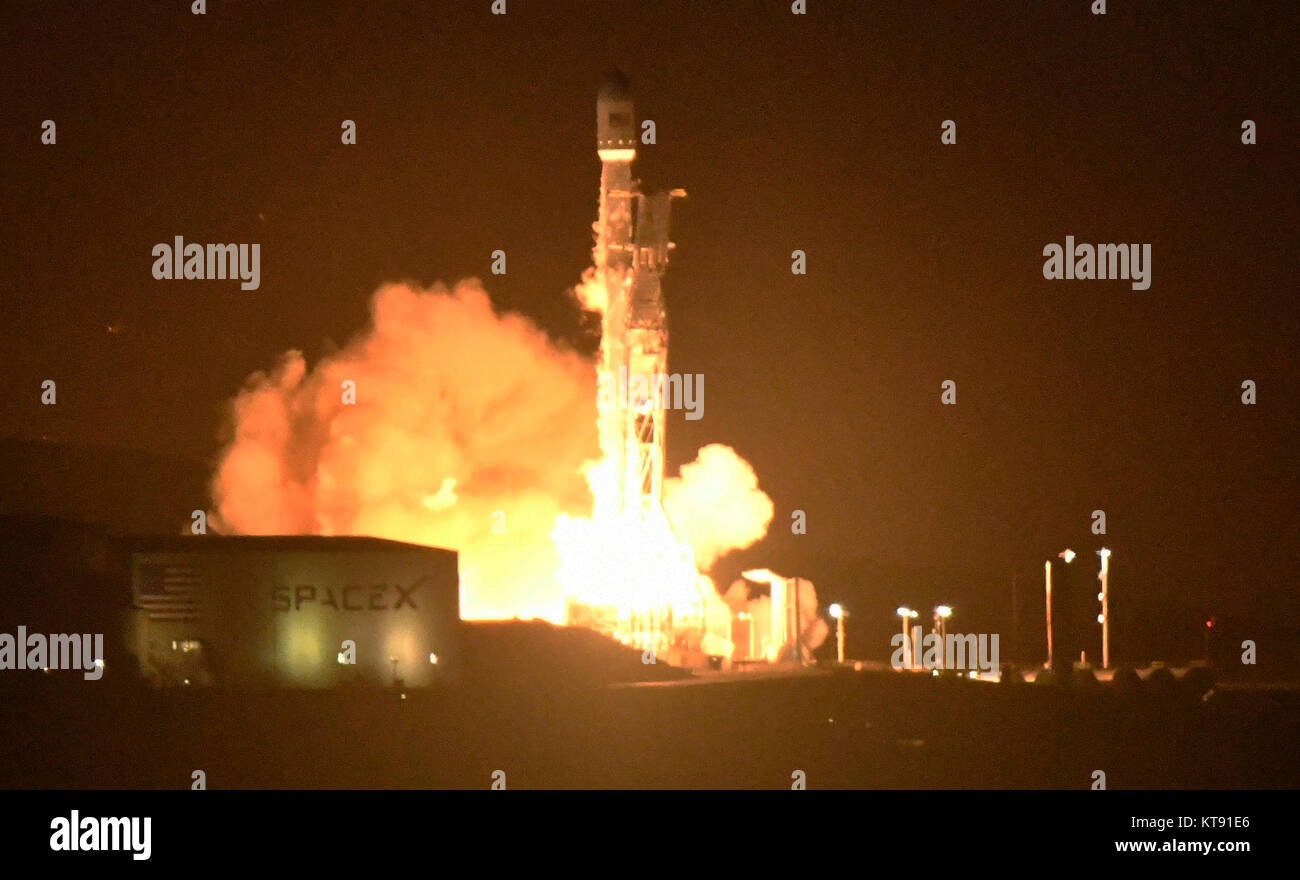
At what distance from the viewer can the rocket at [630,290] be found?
4278cm

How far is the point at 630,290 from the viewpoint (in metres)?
43.2

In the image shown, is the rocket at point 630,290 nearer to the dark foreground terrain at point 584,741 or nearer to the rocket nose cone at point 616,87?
the rocket nose cone at point 616,87

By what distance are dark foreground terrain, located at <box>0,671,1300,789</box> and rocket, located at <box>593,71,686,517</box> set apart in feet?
28.9

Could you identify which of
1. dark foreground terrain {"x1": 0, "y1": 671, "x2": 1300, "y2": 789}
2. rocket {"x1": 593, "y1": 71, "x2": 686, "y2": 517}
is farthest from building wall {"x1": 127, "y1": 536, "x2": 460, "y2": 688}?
rocket {"x1": 593, "y1": 71, "x2": 686, "y2": 517}

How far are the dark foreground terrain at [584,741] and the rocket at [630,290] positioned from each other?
28.9 feet

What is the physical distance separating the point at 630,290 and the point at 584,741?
17225mm

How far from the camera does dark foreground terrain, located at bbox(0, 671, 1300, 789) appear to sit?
2498 cm

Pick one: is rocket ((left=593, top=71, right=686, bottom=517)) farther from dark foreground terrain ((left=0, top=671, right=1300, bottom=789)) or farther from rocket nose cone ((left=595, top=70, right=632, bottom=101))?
dark foreground terrain ((left=0, top=671, right=1300, bottom=789))

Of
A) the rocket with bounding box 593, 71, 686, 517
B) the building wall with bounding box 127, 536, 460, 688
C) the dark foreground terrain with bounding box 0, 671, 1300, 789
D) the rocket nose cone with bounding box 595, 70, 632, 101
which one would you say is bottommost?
the dark foreground terrain with bounding box 0, 671, 1300, 789

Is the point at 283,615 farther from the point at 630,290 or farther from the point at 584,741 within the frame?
the point at 630,290

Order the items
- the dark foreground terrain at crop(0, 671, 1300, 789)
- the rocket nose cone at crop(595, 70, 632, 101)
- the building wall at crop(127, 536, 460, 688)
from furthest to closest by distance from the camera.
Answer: the rocket nose cone at crop(595, 70, 632, 101)
the building wall at crop(127, 536, 460, 688)
the dark foreground terrain at crop(0, 671, 1300, 789)

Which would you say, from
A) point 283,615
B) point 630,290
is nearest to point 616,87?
point 630,290

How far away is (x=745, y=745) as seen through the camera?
95.4 feet
